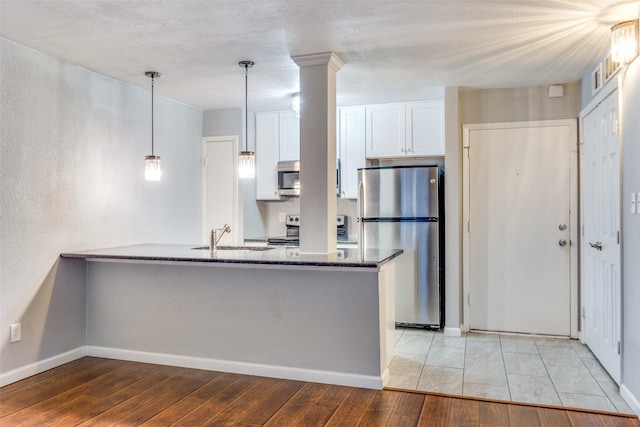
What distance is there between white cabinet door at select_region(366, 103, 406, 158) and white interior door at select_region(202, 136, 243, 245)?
4.64 ft

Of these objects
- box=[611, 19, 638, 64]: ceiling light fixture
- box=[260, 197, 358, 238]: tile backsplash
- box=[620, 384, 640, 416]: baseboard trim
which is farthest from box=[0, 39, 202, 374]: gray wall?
box=[620, 384, 640, 416]: baseboard trim

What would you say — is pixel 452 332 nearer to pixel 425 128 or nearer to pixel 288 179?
pixel 425 128

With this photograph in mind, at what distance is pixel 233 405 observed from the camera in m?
2.74

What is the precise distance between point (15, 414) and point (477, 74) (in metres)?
3.88

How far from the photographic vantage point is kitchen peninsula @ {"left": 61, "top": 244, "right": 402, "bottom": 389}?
3.01 metres

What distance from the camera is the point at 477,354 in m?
3.65

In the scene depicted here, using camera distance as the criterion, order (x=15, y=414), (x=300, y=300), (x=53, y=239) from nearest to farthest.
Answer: (x=15, y=414), (x=300, y=300), (x=53, y=239)

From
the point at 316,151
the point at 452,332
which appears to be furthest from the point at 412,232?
the point at 316,151

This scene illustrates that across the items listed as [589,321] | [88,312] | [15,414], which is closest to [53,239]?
[88,312]

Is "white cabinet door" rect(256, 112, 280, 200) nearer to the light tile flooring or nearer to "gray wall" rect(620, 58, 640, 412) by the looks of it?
the light tile flooring

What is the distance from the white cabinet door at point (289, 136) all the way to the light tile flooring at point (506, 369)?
2181 millimetres

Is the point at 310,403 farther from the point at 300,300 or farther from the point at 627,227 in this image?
the point at 627,227

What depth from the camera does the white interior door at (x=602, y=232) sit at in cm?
303

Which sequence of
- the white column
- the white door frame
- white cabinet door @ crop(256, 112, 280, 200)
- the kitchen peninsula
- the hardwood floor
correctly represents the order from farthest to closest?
white cabinet door @ crop(256, 112, 280, 200)
the white door frame
the white column
the kitchen peninsula
the hardwood floor
